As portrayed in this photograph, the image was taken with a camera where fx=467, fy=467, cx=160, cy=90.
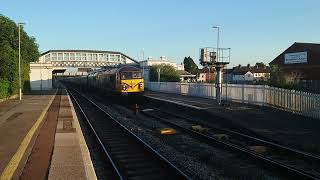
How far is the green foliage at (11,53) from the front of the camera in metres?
41.2

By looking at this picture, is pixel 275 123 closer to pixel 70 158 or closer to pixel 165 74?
pixel 70 158

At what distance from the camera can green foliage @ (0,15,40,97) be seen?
41.2m

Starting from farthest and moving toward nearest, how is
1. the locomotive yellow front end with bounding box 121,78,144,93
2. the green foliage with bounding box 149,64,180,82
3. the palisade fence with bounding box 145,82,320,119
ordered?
the green foliage with bounding box 149,64,180,82 < the locomotive yellow front end with bounding box 121,78,144,93 < the palisade fence with bounding box 145,82,320,119

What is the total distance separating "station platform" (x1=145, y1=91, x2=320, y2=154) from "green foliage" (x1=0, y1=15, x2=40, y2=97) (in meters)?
20.0

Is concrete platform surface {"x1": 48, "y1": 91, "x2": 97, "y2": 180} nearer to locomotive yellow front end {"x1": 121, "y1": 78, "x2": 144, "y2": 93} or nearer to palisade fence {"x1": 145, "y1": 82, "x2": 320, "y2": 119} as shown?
palisade fence {"x1": 145, "y1": 82, "x2": 320, "y2": 119}

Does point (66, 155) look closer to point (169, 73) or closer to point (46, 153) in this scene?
point (46, 153)

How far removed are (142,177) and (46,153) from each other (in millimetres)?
3135

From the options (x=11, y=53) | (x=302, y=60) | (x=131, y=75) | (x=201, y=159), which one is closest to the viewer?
(x=201, y=159)

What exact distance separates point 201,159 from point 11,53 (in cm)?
3452

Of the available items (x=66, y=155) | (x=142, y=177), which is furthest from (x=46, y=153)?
(x=142, y=177)

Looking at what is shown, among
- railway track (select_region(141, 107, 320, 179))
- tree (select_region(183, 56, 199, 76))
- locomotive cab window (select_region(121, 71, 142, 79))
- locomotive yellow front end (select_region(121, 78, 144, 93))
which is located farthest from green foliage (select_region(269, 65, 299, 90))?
tree (select_region(183, 56, 199, 76))

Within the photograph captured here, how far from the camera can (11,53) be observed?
143ft

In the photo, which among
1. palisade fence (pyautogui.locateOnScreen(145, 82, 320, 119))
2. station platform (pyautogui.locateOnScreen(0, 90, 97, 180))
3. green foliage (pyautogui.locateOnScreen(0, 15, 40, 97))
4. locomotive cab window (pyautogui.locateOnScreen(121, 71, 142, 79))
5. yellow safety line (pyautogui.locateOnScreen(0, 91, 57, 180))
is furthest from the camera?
green foliage (pyautogui.locateOnScreen(0, 15, 40, 97))

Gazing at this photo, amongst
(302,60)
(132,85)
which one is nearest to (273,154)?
(132,85)
